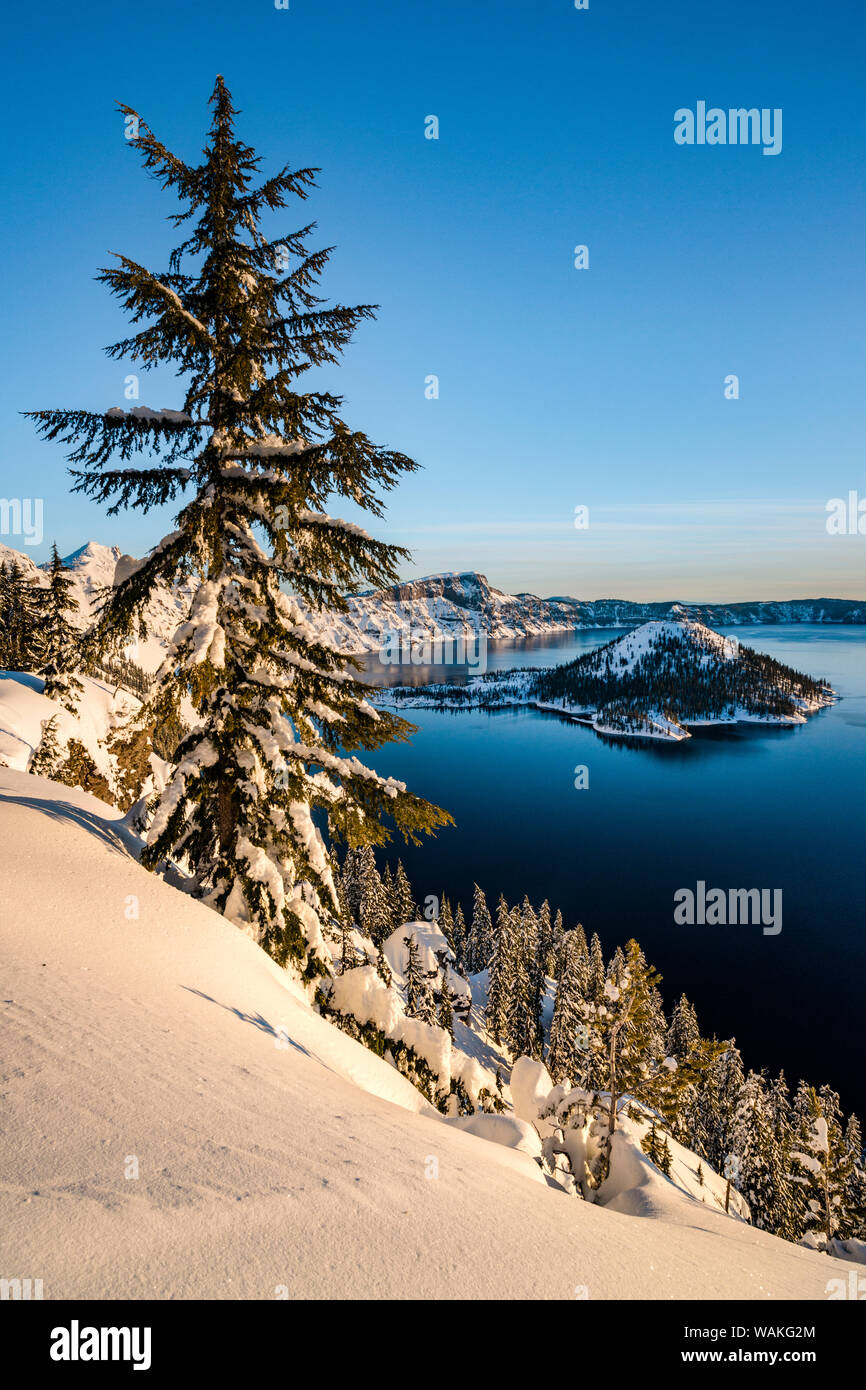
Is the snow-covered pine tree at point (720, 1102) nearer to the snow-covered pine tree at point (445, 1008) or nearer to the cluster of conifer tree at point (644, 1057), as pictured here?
the cluster of conifer tree at point (644, 1057)

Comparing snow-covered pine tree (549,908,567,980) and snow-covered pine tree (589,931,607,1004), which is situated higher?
snow-covered pine tree (589,931,607,1004)

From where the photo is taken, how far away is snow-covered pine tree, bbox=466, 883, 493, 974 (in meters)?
64.5

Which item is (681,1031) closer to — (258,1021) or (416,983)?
(416,983)

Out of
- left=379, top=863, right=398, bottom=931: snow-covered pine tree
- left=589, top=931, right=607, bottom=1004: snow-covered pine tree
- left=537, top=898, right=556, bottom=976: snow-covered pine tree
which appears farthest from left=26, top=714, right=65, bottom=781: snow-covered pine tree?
left=537, top=898, right=556, bottom=976: snow-covered pine tree

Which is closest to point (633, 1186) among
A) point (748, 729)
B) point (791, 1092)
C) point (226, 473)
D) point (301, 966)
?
point (301, 966)

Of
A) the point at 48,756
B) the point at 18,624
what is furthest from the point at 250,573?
the point at 18,624

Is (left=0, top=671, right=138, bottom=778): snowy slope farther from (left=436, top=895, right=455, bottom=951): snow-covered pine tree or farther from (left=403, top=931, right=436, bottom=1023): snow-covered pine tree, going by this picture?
(left=436, top=895, right=455, bottom=951): snow-covered pine tree

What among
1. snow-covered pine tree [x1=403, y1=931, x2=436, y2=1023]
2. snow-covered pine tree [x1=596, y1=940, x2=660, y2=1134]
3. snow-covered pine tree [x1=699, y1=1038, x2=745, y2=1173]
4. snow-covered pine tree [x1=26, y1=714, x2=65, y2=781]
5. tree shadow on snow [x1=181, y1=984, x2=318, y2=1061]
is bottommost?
snow-covered pine tree [x1=699, y1=1038, x2=745, y2=1173]

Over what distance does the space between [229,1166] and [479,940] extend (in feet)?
221

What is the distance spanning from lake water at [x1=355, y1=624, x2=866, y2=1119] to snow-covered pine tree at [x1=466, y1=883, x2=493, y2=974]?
1163cm

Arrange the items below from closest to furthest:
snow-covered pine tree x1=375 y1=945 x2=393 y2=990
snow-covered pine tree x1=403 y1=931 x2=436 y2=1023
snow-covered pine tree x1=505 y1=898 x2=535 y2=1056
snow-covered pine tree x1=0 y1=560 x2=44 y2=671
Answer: snow-covered pine tree x1=375 y1=945 x2=393 y2=990 → snow-covered pine tree x1=403 y1=931 x2=436 y2=1023 → snow-covered pine tree x1=0 y1=560 x2=44 y2=671 → snow-covered pine tree x1=505 y1=898 x2=535 y2=1056

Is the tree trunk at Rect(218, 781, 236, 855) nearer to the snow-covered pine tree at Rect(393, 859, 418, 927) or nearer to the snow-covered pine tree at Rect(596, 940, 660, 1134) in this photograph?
the snow-covered pine tree at Rect(596, 940, 660, 1134)

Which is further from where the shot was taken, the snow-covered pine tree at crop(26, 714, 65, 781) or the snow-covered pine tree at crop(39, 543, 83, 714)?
the snow-covered pine tree at crop(39, 543, 83, 714)

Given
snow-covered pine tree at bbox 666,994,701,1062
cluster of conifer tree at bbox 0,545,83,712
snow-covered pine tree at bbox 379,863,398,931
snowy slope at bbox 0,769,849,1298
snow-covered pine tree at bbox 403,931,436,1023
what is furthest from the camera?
snow-covered pine tree at bbox 379,863,398,931
